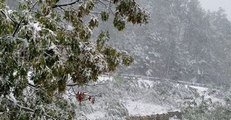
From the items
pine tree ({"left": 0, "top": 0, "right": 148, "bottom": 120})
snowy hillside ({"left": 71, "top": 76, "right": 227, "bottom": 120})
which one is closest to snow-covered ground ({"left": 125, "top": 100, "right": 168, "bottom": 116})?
snowy hillside ({"left": 71, "top": 76, "right": 227, "bottom": 120})

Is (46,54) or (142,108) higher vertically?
(46,54)

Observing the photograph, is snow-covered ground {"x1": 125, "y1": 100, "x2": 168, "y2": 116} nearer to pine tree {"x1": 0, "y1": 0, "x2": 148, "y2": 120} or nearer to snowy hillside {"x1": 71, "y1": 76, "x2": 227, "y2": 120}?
snowy hillside {"x1": 71, "y1": 76, "x2": 227, "y2": 120}

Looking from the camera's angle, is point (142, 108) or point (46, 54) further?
point (142, 108)

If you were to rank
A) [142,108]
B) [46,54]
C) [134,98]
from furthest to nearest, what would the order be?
[134,98] → [142,108] → [46,54]

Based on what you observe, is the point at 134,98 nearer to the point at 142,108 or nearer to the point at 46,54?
the point at 142,108

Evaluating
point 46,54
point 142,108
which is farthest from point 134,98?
point 46,54

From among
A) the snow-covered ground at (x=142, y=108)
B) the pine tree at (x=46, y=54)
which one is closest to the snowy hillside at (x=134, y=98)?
the snow-covered ground at (x=142, y=108)

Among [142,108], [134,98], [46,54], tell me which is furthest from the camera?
[134,98]

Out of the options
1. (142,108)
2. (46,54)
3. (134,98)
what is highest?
(46,54)

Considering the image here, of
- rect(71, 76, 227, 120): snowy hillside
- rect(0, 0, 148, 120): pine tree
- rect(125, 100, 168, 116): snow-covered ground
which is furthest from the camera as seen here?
rect(125, 100, 168, 116): snow-covered ground

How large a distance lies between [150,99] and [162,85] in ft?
12.3

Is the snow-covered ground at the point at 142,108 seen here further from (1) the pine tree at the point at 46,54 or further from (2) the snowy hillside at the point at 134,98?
(1) the pine tree at the point at 46,54

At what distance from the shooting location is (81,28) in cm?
619

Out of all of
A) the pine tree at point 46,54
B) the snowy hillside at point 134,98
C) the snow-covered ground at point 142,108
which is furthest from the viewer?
the snow-covered ground at point 142,108
